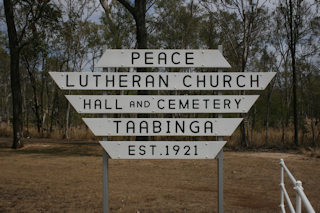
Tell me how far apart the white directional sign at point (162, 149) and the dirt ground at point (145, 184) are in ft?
4.98

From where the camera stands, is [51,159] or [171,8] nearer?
[51,159]

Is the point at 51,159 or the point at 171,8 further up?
the point at 171,8

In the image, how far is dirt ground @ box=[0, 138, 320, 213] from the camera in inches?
208

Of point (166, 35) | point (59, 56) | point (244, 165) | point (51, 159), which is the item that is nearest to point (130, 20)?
point (166, 35)

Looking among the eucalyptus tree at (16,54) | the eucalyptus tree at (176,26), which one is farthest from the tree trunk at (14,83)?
the eucalyptus tree at (176,26)

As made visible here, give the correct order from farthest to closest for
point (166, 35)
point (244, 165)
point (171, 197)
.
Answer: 1. point (166, 35)
2. point (244, 165)
3. point (171, 197)

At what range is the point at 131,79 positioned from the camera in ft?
13.0

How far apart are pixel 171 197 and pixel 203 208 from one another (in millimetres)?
995

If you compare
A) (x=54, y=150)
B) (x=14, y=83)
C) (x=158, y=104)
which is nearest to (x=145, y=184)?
(x=158, y=104)

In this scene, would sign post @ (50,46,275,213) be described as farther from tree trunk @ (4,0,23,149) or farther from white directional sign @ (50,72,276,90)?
tree trunk @ (4,0,23,149)

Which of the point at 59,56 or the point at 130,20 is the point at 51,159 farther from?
the point at 59,56

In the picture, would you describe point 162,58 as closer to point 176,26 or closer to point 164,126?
point 164,126

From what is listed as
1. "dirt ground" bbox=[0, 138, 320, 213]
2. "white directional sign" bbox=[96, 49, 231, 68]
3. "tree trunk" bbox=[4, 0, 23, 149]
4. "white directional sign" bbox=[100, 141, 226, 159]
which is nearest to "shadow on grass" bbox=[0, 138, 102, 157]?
"tree trunk" bbox=[4, 0, 23, 149]

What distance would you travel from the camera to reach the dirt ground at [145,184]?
5293 mm
